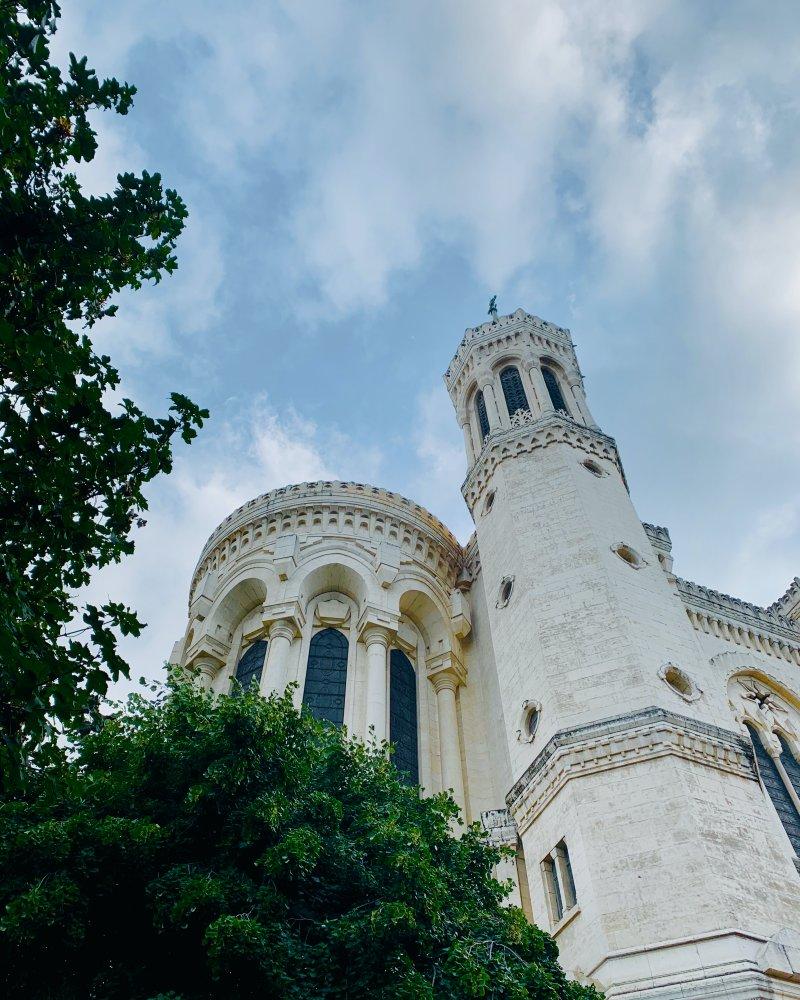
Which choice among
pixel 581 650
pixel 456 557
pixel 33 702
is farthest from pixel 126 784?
pixel 456 557

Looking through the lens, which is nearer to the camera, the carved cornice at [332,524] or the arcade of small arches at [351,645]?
the arcade of small arches at [351,645]

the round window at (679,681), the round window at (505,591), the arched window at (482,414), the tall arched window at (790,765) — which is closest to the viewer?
the round window at (679,681)

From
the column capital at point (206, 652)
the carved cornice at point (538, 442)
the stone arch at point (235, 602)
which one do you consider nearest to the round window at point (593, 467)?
the carved cornice at point (538, 442)

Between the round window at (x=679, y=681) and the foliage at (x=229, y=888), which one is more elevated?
the round window at (x=679, y=681)

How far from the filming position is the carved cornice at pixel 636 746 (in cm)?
1243

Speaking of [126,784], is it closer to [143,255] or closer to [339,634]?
[143,255]

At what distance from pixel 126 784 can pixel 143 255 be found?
5414 mm

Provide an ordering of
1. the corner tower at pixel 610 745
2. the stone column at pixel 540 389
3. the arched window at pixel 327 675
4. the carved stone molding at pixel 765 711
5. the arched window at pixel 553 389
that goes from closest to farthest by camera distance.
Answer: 1. the corner tower at pixel 610 745
2. the carved stone molding at pixel 765 711
3. the arched window at pixel 327 675
4. the stone column at pixel 540 389
5. the arched window at pixel 553 389

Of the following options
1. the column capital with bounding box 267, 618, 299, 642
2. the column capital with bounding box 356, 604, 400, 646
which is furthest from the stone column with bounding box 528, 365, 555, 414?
the column capital with bounding box 267, 618, 299, 642

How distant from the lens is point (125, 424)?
6535mm

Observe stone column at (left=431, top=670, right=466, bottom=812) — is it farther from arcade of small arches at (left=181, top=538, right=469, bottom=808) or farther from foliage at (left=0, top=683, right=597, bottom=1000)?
foliage at (left=0, top=683, right=597, bottom=1000)

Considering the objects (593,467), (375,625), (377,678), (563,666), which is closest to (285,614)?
(375,625)

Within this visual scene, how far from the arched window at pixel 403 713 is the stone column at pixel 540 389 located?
718 centimetres

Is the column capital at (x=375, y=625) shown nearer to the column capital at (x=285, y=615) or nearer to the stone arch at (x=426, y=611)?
the stone arch at (x=426, y=611)
